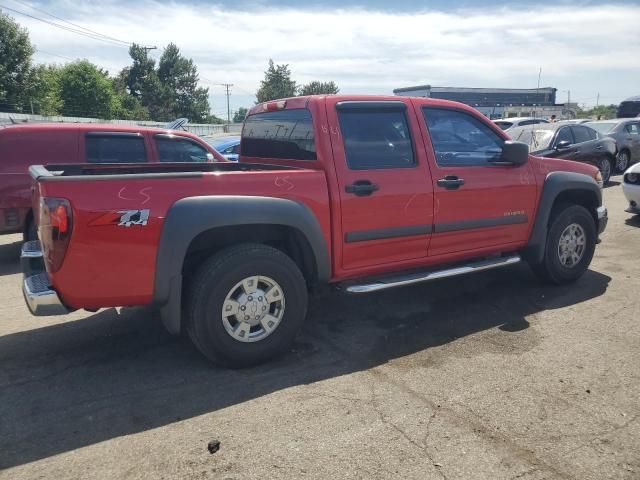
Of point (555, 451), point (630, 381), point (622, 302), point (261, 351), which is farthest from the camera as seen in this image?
point (622, 302)

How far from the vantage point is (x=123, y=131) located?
7.10 m

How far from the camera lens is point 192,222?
3330 millimetres

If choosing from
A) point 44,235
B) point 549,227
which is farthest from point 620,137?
point 44,235

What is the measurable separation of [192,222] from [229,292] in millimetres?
550

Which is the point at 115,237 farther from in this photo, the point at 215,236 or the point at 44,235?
the point at 215,236

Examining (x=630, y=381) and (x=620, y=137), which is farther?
(x=620, y=137)

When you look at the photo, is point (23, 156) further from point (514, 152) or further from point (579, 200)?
point (579, 200)

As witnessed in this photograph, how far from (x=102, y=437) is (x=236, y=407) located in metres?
0.76

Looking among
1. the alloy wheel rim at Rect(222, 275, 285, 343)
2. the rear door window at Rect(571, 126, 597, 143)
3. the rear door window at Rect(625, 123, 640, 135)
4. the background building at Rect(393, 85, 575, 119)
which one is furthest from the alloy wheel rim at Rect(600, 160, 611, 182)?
the background building at Rect(393, 85, 575, 119)

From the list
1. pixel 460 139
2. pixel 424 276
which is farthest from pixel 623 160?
pixel 424 276

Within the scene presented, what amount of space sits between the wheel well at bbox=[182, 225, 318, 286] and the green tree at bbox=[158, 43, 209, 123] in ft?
240

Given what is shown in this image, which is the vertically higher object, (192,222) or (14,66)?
(14,66)

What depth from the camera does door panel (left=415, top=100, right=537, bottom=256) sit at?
448cm

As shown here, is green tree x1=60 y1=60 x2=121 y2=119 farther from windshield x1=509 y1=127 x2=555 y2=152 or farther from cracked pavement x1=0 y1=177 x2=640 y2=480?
cracked pavement x1=0 y1=177 x2=640 y2=480
